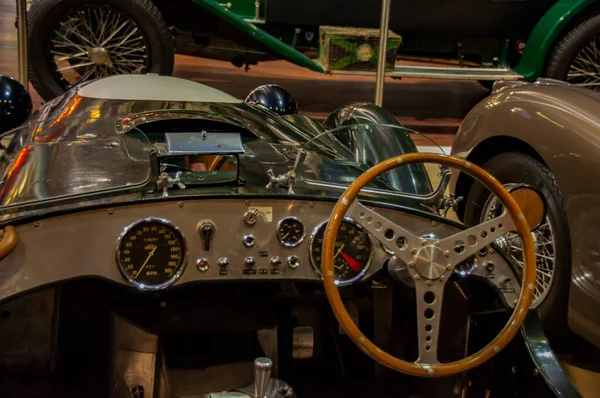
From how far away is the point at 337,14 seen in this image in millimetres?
6312

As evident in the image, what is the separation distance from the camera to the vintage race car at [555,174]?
2713 mm

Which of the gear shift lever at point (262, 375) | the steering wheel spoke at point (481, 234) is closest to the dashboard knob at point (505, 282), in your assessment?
the steering wheel spoke at point (481, 234)

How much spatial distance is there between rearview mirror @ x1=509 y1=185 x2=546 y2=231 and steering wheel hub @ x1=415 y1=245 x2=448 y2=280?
0.45 m

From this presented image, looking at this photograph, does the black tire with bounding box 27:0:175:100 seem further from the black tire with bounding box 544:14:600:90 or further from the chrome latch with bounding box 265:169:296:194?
the chrome latch with bounding box 265:169:296:194

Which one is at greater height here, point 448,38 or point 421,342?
point 448,38

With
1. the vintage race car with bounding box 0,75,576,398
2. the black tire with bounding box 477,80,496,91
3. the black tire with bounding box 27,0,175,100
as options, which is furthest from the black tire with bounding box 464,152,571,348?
the black tire with bounding box 477,80,496,91

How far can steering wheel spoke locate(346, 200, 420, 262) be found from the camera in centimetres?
172

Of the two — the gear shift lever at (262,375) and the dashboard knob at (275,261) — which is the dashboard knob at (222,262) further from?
the gear shift lever at (262,375)

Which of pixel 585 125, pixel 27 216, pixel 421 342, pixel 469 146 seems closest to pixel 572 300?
pixel 585 125

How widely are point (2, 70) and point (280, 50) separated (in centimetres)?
234

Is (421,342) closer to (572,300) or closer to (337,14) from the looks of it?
(572,300)

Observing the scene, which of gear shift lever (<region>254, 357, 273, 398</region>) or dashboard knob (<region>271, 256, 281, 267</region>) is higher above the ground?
dashboard knob (<region>271, 256, 281, 267</region>)

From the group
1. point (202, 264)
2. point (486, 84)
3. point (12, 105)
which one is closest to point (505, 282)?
point (202, 264)

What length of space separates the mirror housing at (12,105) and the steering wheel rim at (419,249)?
97.4 inches
